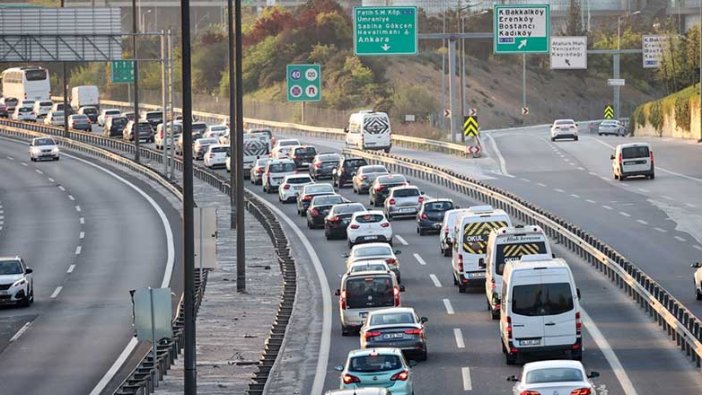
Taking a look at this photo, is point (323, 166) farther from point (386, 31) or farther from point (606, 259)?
point (606, 259)

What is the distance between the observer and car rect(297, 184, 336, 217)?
209ft

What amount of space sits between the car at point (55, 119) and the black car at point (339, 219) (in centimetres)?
7080

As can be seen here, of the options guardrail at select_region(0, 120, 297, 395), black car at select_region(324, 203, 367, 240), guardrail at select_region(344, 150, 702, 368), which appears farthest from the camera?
black car at select_region(324, 203, 367, 240)

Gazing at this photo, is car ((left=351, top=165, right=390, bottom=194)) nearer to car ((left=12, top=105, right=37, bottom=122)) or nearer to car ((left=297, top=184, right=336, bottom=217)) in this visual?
car ((left=297, top=184, right=336, bottom=217))

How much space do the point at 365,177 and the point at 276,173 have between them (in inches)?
218

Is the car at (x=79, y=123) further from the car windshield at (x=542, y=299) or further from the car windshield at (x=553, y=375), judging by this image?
the car windshield at (x=553, y=375)

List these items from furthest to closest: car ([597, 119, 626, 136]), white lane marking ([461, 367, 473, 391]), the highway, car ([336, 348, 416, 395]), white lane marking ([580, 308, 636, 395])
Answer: car ([597, 119, 626, 136]) < the highway < white lane marking ([461, 367, 473, 391]) < white lane marking ([580, 308, 636, 395]) < car ([336, 348, 416, 395])

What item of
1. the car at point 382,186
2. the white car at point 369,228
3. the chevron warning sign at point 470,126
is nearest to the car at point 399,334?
the white car at point 369,228

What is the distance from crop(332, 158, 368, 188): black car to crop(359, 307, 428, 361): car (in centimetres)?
4227

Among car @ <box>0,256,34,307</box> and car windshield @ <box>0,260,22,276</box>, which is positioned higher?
car windshield @ <box>0,260,22,276</box>

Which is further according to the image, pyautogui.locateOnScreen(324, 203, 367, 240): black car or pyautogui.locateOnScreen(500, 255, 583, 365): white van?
pyautogui.locateOnScreen(324, 203, 367, 240): black car

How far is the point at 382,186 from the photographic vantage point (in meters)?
65.6

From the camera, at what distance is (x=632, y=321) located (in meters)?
36.7

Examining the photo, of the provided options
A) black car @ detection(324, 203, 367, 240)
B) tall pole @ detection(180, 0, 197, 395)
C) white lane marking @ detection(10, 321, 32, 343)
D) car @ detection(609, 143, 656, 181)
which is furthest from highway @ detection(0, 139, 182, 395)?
car @ detection(609, 143, 656, 181)
